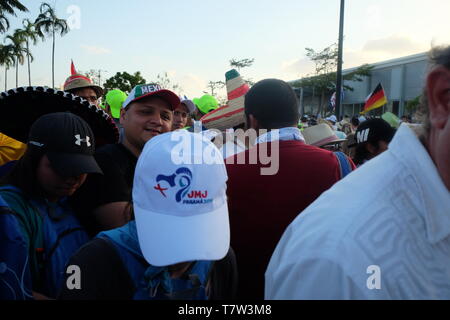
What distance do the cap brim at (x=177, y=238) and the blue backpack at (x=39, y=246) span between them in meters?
0.42

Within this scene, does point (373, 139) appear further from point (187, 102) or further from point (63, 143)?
point (63, 143)

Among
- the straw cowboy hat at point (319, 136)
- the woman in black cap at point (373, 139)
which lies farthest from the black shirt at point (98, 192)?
the woman in black cap at point (373, 139)

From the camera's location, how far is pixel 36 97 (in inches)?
86.3

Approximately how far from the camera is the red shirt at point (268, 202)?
1973mm

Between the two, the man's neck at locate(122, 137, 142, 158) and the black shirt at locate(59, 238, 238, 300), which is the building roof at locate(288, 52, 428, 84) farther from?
the black shirt at locate(59, 238, 238, 300)

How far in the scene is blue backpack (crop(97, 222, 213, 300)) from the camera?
1.30m

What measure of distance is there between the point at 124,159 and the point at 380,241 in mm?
1908

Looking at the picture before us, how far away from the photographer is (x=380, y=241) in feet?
2.74

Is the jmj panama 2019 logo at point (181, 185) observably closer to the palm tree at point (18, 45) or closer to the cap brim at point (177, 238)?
the cap brim at point (177, 238)

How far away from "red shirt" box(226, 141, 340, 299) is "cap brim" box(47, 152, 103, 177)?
82 cm

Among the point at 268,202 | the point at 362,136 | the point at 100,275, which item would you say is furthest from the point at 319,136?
the point at 100,275

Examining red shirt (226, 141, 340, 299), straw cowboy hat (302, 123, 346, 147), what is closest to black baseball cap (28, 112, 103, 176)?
red shirt (226, 141, 340, 299)
